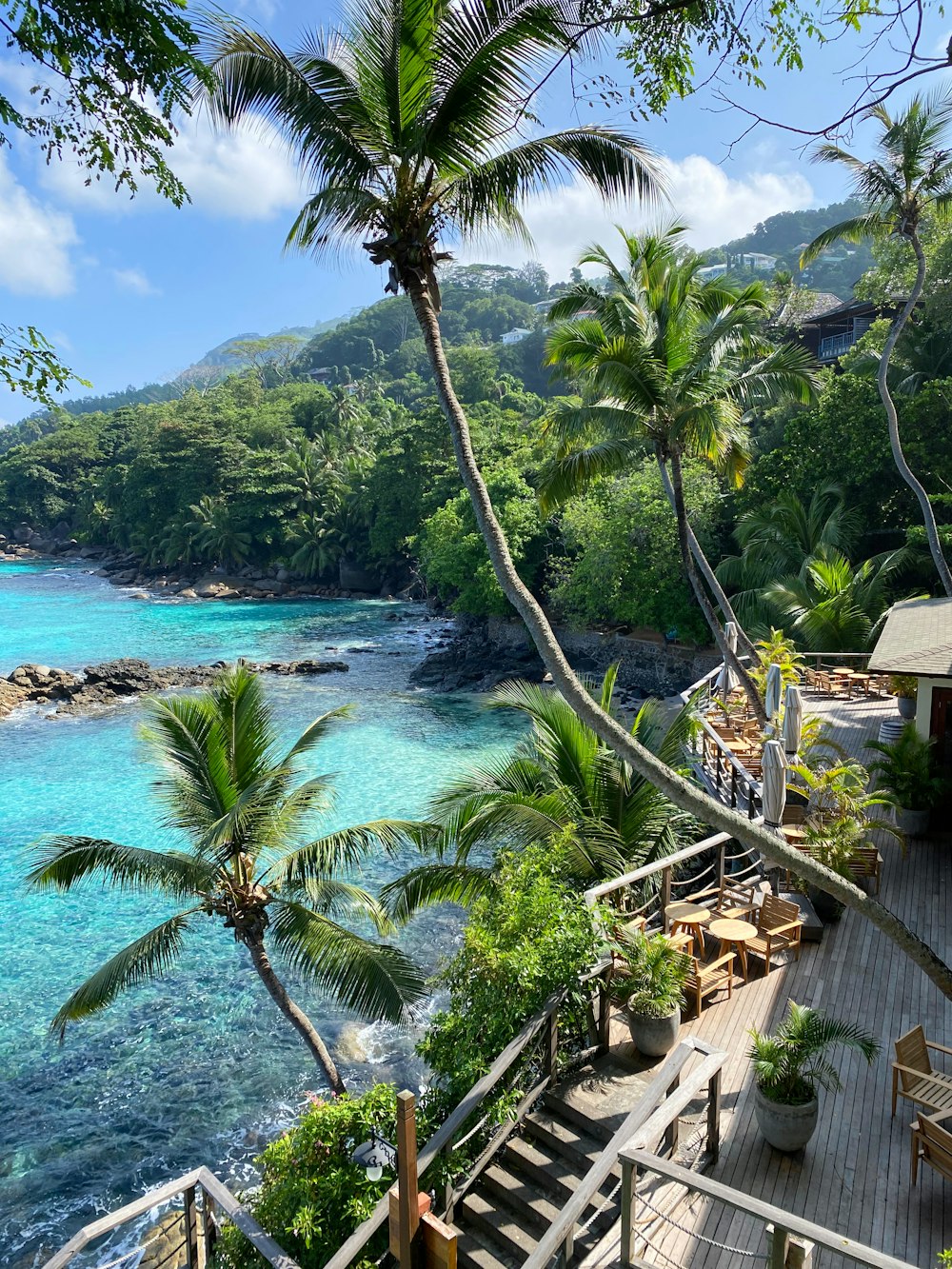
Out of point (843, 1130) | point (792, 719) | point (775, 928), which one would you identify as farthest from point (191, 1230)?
point (792, 719)

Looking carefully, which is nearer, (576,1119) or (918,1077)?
(918,1077)

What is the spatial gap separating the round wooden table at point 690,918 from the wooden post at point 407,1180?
370 cm

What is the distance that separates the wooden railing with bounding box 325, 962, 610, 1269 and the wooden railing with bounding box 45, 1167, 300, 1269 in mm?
873

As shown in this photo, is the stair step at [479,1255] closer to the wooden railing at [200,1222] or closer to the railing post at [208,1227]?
the wooden railing at [200,1222]

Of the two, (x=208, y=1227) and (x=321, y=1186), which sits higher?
(x=321, y=1186)

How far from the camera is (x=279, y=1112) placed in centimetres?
1178

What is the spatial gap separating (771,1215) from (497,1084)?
2.52 m

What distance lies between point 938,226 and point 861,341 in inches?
198

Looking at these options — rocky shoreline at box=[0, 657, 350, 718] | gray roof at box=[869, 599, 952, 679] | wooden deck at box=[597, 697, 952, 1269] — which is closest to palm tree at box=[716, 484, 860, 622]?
gray roof at box=[869, 599, 952, 679]

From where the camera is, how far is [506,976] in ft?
21.1

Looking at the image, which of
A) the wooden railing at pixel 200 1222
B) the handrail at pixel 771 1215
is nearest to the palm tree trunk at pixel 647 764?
the handrail at pixel 771 1215

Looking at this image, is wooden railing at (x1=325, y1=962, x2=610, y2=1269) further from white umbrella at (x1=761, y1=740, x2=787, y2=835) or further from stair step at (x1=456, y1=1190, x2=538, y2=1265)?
white umbrella at (x1=761, y1=740, x2=787, y2=835)

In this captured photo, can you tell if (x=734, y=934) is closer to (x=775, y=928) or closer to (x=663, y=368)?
(x=775, y=928)

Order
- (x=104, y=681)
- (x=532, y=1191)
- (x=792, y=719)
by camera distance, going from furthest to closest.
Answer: (x=104, y=681) < (x=792, y=719) < (x=532, y=1191)
